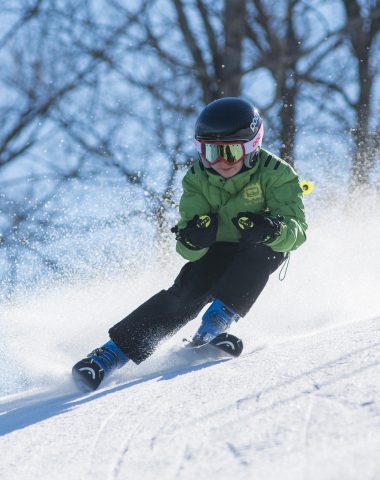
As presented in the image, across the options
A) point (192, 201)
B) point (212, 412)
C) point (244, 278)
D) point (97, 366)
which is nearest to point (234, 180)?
point (192, 201)

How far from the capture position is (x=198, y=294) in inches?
152

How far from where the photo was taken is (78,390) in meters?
3.46

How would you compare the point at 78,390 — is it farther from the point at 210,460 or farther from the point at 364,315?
the point at 364,315

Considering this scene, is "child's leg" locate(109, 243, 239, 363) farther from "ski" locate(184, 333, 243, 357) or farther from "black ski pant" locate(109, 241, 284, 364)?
"ski" locate(184, 333, 243, 357)

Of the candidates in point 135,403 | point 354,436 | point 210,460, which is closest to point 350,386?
point 354,436

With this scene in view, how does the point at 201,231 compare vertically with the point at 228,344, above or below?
above

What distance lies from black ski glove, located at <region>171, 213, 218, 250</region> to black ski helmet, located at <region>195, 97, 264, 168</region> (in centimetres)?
36

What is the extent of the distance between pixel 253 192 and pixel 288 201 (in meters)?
0.20

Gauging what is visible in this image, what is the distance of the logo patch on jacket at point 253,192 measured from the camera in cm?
393

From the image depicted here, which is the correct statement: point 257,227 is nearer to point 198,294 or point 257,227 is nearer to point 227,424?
point 198,294

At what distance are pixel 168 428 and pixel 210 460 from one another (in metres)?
0.39

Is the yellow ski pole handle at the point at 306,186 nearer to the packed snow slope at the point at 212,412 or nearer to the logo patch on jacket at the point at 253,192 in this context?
the logo patch on jacket at the point at 253,192

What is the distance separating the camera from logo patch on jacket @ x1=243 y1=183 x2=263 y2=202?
3.93 metres

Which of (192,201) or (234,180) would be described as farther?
(192,201)
